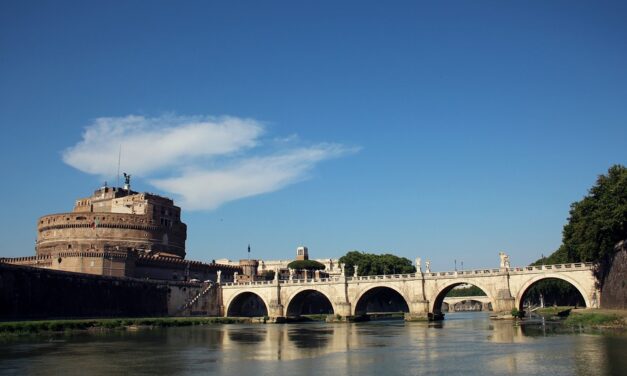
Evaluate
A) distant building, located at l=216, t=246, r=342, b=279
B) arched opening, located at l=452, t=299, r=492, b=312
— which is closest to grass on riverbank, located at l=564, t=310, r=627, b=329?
distant building, located at l=216, t=246, r=342, b=279

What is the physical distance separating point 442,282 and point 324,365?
41.4 metres

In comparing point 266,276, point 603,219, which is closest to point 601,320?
point 603,219

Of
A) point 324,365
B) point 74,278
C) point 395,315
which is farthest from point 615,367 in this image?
point 395,315

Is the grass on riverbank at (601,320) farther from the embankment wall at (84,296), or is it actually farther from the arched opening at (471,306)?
the arched opening at (471,306)

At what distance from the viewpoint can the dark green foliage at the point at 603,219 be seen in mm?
43656

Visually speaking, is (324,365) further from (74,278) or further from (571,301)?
(571,301)

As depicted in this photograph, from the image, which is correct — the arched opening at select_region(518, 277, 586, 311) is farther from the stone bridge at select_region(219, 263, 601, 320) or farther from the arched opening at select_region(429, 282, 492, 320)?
the arched opening at select_region(429, 282, 492, 320)

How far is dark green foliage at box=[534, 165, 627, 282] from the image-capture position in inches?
1719

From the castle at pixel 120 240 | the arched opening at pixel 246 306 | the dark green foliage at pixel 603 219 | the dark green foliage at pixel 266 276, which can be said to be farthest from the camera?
the dark green foliage at pixel 266 276

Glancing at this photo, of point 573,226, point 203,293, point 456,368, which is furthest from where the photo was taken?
point 203,293

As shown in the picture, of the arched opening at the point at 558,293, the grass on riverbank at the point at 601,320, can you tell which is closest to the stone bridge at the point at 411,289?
the grass on riverbank at the point at 601,320

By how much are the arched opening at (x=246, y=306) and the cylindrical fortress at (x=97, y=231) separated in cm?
1605

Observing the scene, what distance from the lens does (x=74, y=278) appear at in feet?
198

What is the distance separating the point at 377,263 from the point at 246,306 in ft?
74.8
